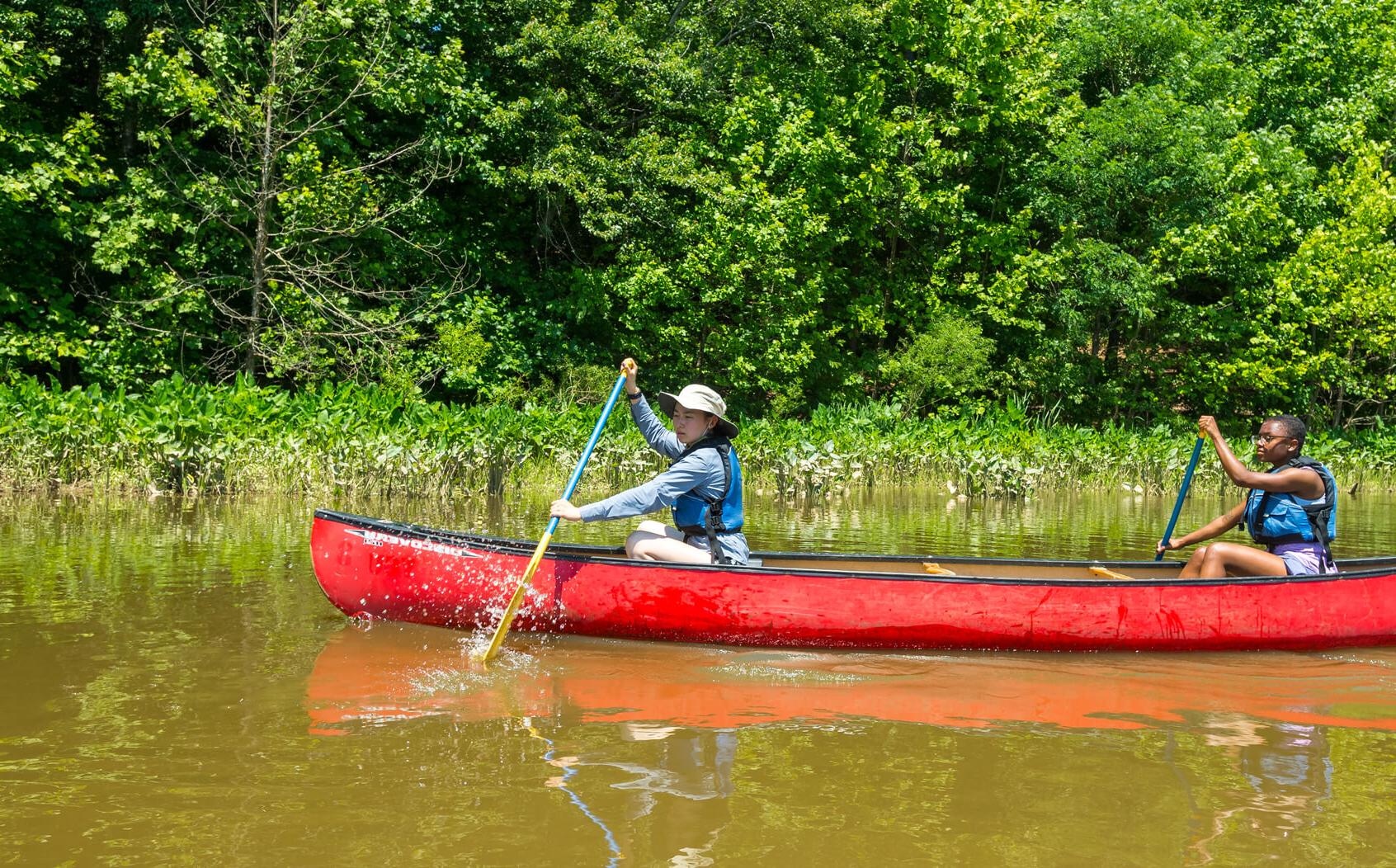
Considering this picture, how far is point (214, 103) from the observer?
59.2 feet

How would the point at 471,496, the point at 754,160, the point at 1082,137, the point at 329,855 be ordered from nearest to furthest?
the point at 329,855 → the point at 471,496 → the point at 754,160 → the point at 1082,137

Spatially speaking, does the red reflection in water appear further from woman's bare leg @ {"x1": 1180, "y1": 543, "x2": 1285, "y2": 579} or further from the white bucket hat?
the white bucket hat

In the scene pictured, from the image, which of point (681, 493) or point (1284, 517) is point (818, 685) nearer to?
point (681, 493)

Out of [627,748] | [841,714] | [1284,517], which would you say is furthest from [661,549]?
[1284,517]

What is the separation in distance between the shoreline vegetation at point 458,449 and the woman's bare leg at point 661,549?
23.9ft

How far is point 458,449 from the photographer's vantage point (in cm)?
1442

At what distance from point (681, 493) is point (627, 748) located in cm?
217

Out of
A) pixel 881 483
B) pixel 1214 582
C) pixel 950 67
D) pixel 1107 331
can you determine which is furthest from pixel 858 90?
pixel 1214 582

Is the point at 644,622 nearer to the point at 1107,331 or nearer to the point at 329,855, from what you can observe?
the point at 329,855

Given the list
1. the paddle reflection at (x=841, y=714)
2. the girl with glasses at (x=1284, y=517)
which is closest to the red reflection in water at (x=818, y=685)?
the paddle reflection at (x=841, y=714)

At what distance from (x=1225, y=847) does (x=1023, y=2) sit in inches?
932

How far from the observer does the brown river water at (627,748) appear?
3.77 metres

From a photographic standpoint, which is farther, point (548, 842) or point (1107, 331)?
point (1107, 331)

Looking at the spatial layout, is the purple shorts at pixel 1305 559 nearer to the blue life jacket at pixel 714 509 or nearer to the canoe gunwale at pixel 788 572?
the canoe gunwale at pixel 788 572
